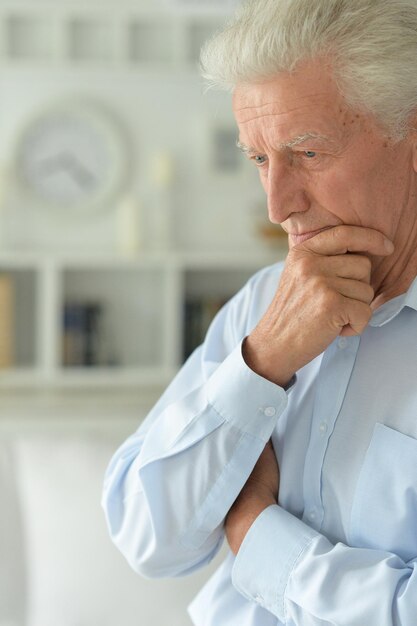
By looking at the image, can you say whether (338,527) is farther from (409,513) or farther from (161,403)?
(161,403)

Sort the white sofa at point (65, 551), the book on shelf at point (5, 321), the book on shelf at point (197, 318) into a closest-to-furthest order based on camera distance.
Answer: the white sofa at point (65, 551) < the book on shelf at point (5, 321) < the book on shelf at point (197, 318)

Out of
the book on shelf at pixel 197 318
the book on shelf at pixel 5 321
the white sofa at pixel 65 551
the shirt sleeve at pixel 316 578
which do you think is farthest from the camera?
the book on shelf at pixel 197 318

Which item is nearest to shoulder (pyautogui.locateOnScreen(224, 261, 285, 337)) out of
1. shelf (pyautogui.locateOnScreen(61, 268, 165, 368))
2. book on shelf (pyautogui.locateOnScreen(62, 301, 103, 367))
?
book on shelf (pyautogui.locateOnScreen(62, 301, 103, 367))

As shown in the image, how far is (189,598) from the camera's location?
6.71 feet

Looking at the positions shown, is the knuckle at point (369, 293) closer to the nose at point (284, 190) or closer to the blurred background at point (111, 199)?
the nose at point (284, 190)

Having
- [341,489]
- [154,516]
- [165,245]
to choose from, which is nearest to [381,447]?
[341,489]

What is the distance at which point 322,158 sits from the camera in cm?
130

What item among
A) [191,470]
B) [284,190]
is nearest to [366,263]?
[284,190]

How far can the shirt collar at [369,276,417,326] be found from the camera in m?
1.33

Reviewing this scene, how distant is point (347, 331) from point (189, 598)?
3.09 feet

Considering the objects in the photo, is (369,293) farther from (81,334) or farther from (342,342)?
(81,334)

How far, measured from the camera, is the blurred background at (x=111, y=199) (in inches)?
169

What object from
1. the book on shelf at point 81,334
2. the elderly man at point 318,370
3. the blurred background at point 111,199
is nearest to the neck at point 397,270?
the elderly man at point 318,370

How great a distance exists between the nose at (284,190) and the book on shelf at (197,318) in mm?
3119
